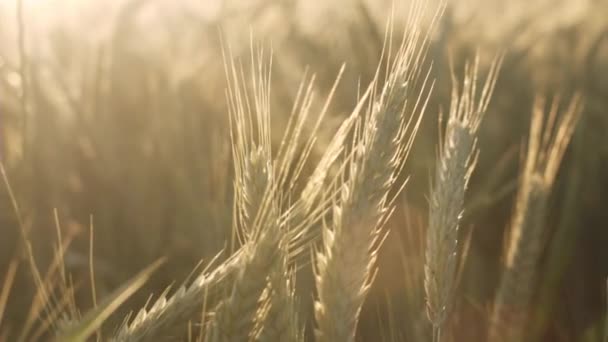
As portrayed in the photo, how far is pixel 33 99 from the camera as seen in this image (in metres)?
1.56

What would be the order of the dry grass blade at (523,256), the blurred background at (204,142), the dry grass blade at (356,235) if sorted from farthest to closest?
the blurred background at (204,142) < the dry grass blade at (523,256) < the dry grass blade at (356,235)

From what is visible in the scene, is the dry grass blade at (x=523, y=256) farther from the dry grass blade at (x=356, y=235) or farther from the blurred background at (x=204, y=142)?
the dry grass blade at (x=356, y=235)

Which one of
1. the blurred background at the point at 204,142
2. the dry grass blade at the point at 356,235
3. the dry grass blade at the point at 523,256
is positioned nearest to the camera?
the dry grass blade at the point at 356,235

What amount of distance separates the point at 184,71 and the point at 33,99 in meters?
0.40

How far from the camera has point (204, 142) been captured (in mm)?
1684

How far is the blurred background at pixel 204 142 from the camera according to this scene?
1.35 meters

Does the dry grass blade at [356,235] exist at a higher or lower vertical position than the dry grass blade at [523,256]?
higher

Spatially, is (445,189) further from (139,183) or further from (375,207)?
(139,183)

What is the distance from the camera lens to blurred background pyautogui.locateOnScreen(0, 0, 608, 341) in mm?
1349

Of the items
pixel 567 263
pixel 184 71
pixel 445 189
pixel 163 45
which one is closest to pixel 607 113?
pixel 567 263

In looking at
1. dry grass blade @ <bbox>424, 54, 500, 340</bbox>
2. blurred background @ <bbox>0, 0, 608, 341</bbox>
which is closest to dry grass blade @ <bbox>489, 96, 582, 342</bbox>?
blurred background @ <bbox>0, 0, 608, 341</bbox>

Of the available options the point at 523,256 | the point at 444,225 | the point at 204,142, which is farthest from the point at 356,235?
the point at 204,142

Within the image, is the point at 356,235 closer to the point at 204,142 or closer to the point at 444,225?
the point at 444,225

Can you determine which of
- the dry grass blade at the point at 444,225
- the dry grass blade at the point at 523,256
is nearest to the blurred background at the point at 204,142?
the dry grass blade at the point at 523,256
